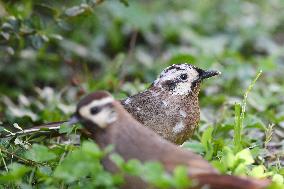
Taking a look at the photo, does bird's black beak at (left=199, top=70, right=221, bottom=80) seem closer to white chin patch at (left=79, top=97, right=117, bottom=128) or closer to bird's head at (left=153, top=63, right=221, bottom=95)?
bird's head at (left=153, top=63, right=221, bottom=95)

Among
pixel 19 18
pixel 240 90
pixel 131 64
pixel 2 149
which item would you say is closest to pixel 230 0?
pixel 131 64

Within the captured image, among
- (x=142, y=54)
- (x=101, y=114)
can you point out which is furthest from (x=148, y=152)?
(x=142, y=54)

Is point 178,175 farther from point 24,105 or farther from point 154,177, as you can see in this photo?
point 24,105

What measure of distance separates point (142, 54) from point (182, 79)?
387 cm

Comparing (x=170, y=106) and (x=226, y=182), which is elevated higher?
(x=170, y=106)

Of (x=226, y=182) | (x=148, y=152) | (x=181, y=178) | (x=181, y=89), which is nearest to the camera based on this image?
(x=181, y=178)

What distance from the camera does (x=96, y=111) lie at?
3943 millimetres

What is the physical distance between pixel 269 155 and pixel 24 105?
278 cm

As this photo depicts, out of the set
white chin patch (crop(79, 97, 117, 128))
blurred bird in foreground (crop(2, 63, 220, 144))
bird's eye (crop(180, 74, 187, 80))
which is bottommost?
white chin patch (crop(79, 97, 117, 128))

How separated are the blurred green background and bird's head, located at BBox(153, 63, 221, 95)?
403 millimetres

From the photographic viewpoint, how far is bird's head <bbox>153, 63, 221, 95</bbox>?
532cm

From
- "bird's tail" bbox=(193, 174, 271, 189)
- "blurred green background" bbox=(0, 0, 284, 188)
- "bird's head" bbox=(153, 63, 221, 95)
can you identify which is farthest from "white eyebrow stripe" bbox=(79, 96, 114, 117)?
"bird's head" bbox=(153, 63, 221, 95)

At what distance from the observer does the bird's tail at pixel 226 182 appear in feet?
11.3

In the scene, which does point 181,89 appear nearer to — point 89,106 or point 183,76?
point 183,76
